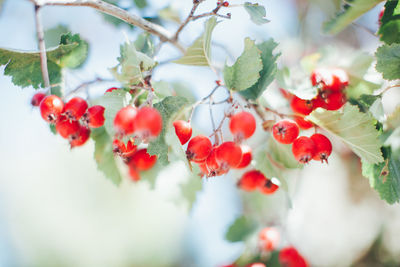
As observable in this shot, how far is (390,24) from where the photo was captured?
128 cm

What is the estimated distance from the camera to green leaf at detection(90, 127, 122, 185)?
164 cm

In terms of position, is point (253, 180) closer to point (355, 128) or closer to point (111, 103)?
point (355, 128)

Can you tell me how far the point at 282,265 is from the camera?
2.04 meters

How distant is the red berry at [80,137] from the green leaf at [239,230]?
138 cm

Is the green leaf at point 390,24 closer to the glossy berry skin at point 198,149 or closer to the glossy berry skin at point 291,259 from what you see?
the glossy berry skin at point 198,149

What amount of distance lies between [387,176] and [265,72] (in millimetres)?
654

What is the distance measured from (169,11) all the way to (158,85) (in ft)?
2.74

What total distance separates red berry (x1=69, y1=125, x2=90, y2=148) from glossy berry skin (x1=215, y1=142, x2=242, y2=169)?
0.66 m

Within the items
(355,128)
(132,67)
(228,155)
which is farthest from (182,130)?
(355,128)

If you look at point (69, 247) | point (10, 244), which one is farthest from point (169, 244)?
point (10, 244)

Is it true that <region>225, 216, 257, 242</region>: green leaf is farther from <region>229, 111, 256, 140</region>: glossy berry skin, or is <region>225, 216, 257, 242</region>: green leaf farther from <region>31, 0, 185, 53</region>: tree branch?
<region>31, 0, 185, 53</region>: tree branch

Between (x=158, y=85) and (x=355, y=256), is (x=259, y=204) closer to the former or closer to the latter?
(x=355, y=256)

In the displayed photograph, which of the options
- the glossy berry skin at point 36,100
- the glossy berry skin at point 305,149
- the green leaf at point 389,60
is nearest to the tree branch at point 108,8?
the glossy berry skin at point 36,100

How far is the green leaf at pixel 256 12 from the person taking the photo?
1227mm
